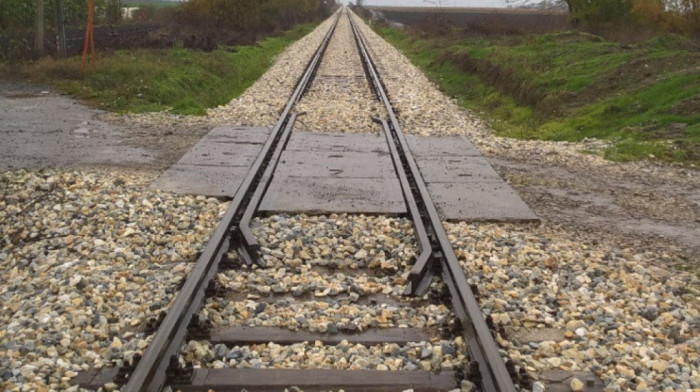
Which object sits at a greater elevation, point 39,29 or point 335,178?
point 39,29

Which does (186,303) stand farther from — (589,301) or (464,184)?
(464,184)

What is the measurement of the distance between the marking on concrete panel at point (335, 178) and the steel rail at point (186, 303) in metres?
0.29

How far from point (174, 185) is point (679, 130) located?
25.5 feet

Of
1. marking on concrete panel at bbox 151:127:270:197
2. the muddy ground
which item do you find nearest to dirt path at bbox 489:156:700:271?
the muddy ground

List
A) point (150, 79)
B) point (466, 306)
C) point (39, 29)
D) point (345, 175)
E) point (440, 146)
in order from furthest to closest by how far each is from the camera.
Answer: point (39, 29) < point (150, 79) < point (440, 146) < point (345, 175) < point (466, 306)

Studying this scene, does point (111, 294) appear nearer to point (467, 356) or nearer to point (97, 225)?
point (97, 225)

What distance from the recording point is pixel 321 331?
4395 mm

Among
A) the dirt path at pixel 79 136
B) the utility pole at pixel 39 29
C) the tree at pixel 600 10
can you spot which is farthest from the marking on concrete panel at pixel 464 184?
the tree at pixel 600 10

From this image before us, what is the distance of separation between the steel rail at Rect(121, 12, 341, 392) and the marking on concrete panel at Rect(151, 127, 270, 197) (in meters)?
0.27

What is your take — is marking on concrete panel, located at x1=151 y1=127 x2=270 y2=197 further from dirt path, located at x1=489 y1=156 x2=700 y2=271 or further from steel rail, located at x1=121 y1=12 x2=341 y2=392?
dirt path, located at x1=489 y1=156 x2=700 y2=271

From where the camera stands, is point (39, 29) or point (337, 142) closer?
point (337, 142)

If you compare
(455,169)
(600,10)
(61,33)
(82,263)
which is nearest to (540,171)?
(455,169)

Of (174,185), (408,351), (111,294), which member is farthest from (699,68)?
(111,294)

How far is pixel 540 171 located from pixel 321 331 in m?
5.22
